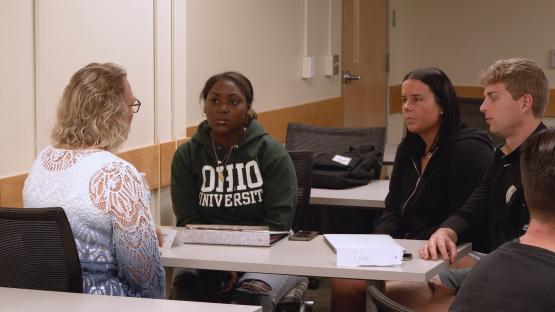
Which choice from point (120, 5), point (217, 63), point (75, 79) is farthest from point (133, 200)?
point (217, 63)

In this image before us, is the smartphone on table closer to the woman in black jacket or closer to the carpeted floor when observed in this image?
the woman in black jacket

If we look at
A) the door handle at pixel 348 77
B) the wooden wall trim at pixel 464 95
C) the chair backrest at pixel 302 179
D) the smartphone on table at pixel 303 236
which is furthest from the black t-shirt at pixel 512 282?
the wooden wall trim at pixel 464 95

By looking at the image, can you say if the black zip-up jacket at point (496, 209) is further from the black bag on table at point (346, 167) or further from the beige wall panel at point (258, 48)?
the beige wall panel at point (258, 48)

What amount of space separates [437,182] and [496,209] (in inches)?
13.8

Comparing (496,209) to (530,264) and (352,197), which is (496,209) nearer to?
(352,197)

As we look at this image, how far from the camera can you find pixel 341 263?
2801mm

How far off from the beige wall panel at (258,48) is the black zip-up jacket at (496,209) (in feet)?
6.69

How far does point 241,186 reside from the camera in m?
3.62

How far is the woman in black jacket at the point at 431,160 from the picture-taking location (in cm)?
351

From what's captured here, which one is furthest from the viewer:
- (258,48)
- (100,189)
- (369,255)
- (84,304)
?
(258,48)

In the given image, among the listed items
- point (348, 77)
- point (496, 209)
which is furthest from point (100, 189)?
point (348, 77)

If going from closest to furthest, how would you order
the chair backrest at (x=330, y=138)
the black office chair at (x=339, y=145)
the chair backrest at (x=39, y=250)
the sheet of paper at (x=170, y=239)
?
the chair backrest at (x=39, y=250)
the sheet of paper at (x=170, y=239)
the black office chair at (x=339, y=145)
the chair backrest at (x=330, y=138)

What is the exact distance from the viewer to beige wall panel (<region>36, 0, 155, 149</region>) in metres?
3.59

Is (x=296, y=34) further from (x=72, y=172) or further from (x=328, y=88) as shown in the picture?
(x=72, y=172)
